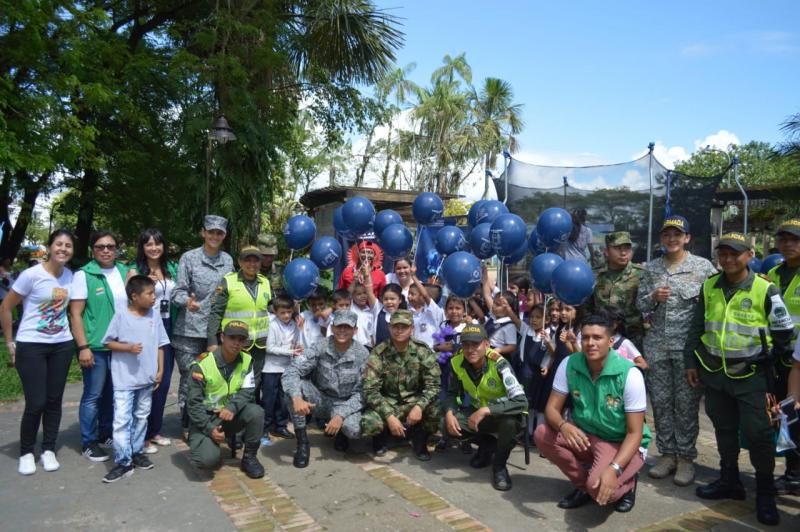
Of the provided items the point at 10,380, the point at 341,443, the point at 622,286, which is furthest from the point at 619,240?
the point at 10,380

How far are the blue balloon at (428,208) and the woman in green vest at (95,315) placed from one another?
3832mm

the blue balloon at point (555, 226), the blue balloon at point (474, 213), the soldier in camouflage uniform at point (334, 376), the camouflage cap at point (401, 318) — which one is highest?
the blue balloon at point (474, 213)

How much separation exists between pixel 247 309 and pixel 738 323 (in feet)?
11.6

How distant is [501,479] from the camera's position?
3.96 meters

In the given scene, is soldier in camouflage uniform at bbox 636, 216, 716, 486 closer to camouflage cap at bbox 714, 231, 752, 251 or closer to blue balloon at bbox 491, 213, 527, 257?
camouflage cap at bbox 714, 231, 752, 251

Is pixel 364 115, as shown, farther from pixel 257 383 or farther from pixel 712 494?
pixel 712 494

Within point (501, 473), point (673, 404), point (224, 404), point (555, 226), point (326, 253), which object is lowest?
point (501, 473)

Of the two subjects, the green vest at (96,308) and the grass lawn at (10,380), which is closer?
the green vest at (96,308)

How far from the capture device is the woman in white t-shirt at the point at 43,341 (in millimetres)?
3936

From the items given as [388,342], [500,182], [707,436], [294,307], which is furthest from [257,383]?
[500,182]

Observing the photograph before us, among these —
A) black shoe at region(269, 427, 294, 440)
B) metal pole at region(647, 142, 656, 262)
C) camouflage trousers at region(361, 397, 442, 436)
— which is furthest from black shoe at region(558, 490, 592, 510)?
metal pole at region(647, 142, 656, 262)

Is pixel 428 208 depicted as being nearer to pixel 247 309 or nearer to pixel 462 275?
pixel 462 275

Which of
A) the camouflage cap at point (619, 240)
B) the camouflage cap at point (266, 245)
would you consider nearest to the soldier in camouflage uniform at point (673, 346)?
the camouflage cap at point (619, 240)

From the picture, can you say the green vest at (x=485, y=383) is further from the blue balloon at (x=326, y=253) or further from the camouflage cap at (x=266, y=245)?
the blue balloon at (x=326, y=253)
